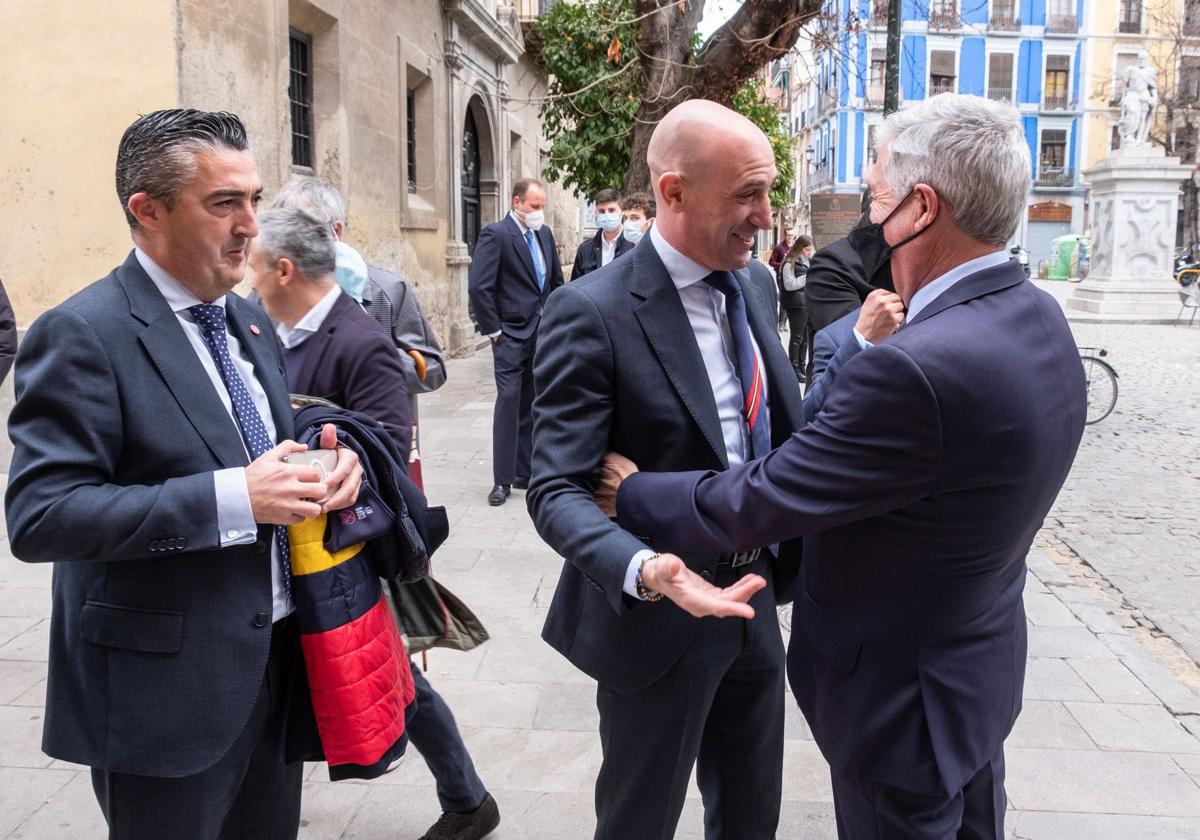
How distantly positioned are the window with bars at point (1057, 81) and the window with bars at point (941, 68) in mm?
5426

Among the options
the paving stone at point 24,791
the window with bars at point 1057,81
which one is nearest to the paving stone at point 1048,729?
the paving stone at point 24,791

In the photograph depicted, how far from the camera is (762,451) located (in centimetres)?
238

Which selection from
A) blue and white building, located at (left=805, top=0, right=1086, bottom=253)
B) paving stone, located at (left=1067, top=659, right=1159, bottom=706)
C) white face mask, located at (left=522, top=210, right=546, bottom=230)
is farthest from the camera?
blue and white building, located at (left=805, top=0, right=1086, bottom=253)

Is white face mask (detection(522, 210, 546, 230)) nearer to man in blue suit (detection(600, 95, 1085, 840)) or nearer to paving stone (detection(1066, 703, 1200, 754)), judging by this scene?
paving stone (detection(1066, 703, 1200, 754))

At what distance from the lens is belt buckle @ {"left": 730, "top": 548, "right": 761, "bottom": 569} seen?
7.63 feet

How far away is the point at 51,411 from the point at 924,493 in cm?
155

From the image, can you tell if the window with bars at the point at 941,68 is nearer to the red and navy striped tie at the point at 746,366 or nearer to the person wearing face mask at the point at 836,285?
the person wearing face mask at the point at 836,285

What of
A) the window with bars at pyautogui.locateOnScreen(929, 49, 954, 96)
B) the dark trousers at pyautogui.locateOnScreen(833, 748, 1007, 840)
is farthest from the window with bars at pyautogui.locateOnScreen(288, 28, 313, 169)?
the window with bars at pyautogui.locateOnScreen(929, 49, 954, 96)

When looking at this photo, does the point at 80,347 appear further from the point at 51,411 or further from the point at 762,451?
the point at 762,451

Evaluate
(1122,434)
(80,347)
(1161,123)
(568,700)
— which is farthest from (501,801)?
(1161,123)

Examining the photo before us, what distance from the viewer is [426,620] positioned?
3035 millimetres

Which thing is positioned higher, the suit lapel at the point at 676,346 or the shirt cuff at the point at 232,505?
the suit lapel at the point at 676,346

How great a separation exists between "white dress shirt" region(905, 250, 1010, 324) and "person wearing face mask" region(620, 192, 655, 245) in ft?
21.3

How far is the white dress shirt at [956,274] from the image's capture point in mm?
1955
